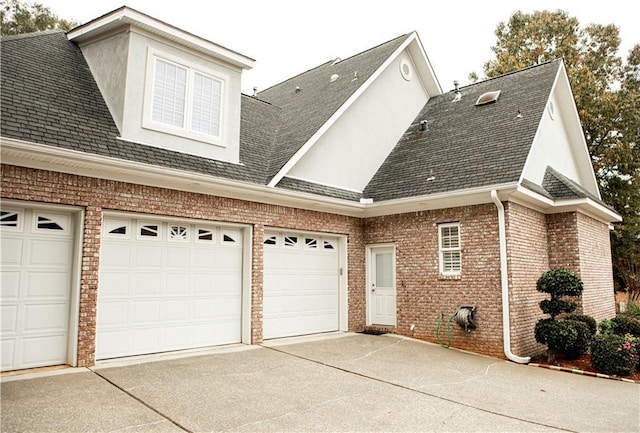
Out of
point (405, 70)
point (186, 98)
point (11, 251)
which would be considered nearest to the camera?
point (11, 251)

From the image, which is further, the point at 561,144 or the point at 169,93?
the point at 561,144

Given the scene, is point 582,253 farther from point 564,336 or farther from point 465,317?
point 465,317

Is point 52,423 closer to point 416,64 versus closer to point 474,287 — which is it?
point 474,287

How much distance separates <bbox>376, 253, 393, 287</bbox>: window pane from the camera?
1120cm

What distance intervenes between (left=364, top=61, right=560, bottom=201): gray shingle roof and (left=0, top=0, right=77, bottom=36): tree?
15.1 metres

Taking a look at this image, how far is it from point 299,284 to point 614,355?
6285mm

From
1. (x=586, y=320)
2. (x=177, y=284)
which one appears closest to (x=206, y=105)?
(x=177, y=284)

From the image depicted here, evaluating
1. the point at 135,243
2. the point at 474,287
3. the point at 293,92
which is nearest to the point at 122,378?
the point at 135,243

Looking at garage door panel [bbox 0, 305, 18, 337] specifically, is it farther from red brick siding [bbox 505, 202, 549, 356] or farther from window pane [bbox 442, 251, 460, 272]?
red brick siding [bbox 505, 202, 549, 356]

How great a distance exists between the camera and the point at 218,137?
926 centimetres

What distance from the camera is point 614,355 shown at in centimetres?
801

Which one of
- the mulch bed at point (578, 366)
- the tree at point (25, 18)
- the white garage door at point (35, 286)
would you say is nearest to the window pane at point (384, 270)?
the mulch bed at point (578, 366)

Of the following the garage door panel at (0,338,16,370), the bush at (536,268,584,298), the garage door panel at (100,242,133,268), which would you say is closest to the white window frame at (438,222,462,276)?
the bush at (536,268,584,298)

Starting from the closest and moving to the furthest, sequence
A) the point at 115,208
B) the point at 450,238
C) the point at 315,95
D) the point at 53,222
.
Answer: the point at 53,222, the point at 115,208, the point at 450,238, the point at 315,95
